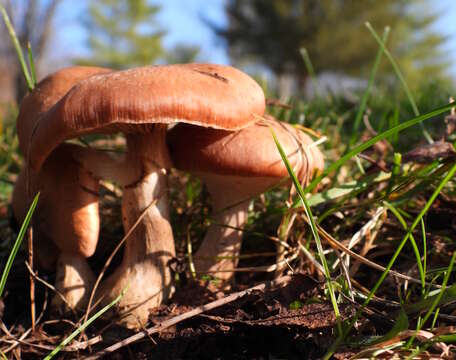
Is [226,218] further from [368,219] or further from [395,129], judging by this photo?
[395,129]

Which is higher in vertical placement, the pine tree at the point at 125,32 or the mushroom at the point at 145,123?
the pine tree at the point at 125,32

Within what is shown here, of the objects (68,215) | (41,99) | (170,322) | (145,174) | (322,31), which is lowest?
(170,322)

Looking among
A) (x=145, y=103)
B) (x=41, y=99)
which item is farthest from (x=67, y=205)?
(x=145, y=103)

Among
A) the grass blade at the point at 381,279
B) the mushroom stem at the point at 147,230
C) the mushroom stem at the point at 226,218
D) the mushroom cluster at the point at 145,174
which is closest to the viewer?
the grass blade at the point at 381,279

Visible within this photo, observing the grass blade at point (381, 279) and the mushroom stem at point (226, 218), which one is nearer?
the grass blade at point (381, 279)

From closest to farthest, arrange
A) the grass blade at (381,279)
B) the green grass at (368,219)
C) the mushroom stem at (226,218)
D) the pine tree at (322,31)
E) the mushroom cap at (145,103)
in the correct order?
the grass blade at (381,279) → the green grass at (368,219) → the mushroom cap at (145,103) → the mushroom stem at (226,218) → the pine tree at (322,31)

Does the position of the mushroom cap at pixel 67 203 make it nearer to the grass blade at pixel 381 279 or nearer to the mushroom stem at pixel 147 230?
the mushroom stem at pixel 147 230

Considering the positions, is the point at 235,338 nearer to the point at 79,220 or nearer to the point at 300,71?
the point at 79,220

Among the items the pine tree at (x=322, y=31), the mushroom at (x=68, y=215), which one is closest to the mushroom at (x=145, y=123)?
the mushroom at (x=68, y=215)
